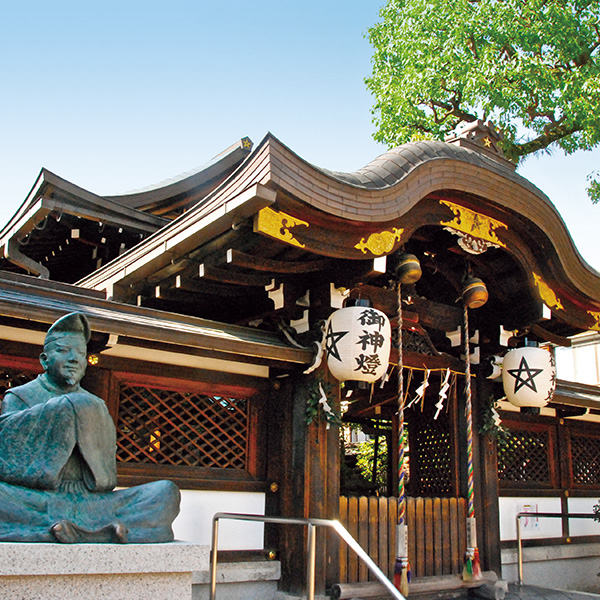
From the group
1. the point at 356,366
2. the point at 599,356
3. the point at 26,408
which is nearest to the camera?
the point at 26,408

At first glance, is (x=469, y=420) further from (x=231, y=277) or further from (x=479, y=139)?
(x=231, y=277)

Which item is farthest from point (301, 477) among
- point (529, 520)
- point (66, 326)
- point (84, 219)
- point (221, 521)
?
point (84, 219)

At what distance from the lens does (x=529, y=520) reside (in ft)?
32.0

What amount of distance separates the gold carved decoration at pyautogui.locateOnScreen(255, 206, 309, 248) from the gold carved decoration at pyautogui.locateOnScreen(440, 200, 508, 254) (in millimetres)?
2037

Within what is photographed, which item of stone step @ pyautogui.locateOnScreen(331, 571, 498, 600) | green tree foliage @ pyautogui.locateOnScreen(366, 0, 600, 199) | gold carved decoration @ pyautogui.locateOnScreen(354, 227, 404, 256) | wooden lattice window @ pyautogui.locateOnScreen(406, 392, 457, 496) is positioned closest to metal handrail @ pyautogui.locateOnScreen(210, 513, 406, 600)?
stone step @ pyautogui.locateOnScreen(331, 571, 498, 600)

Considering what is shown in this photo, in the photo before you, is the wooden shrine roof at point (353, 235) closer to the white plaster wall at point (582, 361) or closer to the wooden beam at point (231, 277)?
the wooden beam at point (231, 277)

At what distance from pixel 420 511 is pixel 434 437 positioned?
172cm

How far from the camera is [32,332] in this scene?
6.06 meters

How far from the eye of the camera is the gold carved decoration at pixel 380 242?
672 centimetres

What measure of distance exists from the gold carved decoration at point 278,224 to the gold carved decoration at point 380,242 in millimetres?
740

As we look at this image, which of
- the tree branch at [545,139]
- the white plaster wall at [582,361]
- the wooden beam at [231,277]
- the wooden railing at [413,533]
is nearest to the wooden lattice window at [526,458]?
the wooden railing at [413,533]

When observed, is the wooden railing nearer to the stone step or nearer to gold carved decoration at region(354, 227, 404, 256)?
the stone step

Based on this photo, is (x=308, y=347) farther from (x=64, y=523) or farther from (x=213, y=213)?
(x=64, y=523)

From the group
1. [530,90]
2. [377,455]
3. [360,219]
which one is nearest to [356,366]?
[360,219]
